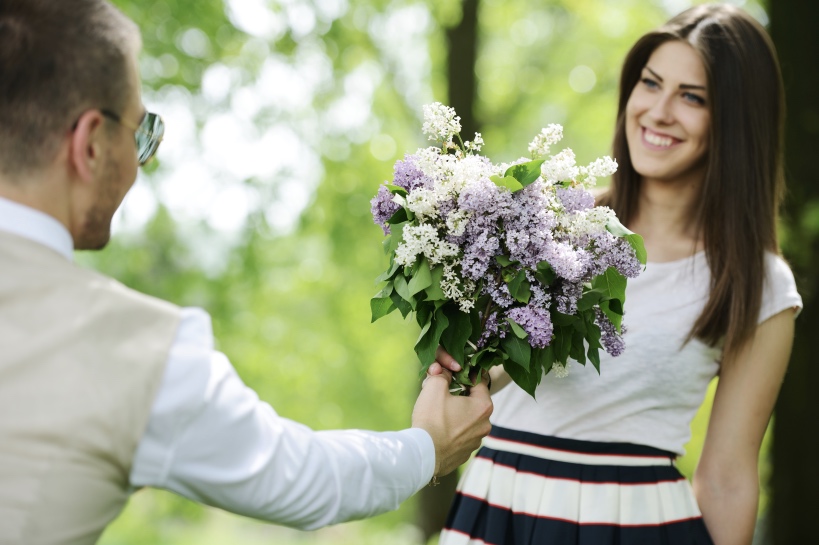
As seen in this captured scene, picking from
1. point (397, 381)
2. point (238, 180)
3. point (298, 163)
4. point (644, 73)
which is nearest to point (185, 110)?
point (238, 180)

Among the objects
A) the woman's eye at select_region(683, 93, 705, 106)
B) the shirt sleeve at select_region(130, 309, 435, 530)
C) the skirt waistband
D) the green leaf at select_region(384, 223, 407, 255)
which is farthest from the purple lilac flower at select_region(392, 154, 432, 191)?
the woman's eye at select_region(683, 93, 705, 106)

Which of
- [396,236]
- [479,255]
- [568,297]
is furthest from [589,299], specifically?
[396,236]

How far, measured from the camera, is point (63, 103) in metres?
1.67

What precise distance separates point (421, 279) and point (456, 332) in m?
0.21

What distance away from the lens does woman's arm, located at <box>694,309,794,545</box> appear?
2811 millimetres

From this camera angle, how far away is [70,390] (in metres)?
1.53

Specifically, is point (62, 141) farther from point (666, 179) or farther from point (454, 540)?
point (666, 179)

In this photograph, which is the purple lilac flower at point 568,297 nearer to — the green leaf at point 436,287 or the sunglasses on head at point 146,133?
the green leaf at point 436,287

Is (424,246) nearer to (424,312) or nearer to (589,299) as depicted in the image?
(424,312)

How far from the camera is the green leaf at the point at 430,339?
2330 millimetres

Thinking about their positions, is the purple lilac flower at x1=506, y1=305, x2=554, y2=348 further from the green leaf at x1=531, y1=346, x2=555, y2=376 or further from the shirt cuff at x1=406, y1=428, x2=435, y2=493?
the shirt cuff at x1=406, y1=428, x2=435, y2=493

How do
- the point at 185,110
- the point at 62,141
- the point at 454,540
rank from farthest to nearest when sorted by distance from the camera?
the point at 185,110 → the point at 454,540 → the point at 62,141

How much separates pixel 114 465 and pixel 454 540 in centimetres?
153

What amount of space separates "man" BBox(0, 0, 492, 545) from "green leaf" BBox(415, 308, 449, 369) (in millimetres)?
557
